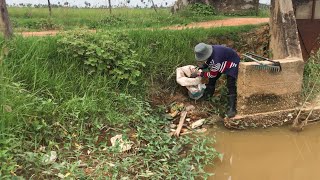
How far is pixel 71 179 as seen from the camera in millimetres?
3281

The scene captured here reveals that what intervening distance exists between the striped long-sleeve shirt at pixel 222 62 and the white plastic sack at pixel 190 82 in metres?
0.26

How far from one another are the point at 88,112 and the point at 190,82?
1.88m

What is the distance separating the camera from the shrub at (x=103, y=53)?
17.2 ft

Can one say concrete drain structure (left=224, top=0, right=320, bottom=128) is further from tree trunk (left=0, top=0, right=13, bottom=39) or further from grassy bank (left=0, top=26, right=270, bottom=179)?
tree trunk (left=0, top=0, right=13, bottom=39)

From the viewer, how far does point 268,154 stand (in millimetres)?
4801

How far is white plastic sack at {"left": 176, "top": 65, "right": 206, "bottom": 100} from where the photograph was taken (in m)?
5.71

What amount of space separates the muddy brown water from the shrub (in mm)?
1578

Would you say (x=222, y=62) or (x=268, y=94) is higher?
(x=222, y=62)

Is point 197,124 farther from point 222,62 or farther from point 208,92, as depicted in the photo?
point 222,62

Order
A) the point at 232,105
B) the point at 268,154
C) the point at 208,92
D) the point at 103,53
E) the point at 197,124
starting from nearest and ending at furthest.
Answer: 1. the point at 268,154
2. the point at 103,53
3. the point at 197,124
4. the point at 232,105
5. the point at 208,92

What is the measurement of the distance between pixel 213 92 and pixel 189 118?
673mm

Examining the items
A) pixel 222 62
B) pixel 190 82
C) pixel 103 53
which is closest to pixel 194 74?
pixel 190 82

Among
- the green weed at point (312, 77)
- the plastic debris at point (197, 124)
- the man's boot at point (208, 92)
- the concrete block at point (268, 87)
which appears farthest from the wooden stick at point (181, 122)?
the green weed at point (312, 77)

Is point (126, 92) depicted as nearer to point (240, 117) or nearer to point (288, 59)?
point (240, 117)
